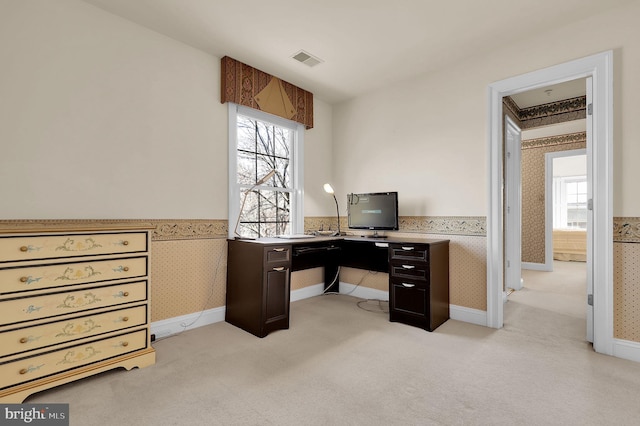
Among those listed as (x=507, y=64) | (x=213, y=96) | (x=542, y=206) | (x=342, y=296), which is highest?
(x=507, y=64)

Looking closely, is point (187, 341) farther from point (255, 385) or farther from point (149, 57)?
point (149, 57)

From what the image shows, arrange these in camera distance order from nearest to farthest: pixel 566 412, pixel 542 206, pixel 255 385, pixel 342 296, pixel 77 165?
pixel 566 412, pixel 255 385, pixel 77 165, pixel 342 296, pixel 542 206

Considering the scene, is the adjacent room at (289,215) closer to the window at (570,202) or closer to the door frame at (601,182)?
the door frame at (601,182)

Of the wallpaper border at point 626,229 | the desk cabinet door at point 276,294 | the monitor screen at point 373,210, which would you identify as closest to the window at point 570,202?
the wallpaper border at point 626,229

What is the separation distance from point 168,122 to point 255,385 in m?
2.28

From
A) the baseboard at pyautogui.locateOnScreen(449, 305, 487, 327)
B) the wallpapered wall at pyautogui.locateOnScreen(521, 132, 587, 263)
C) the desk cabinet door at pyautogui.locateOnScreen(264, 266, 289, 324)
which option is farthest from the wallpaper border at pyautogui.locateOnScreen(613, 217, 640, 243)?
the wallpapered wall at pyautogui.locateOnScreen(521, 132, 587, 263)

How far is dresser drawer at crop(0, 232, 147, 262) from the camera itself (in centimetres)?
174

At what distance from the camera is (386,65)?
132 inches

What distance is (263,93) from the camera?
346 centimetres

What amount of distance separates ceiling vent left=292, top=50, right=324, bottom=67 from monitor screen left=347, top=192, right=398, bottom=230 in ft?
5.03

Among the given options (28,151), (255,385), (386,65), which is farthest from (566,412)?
(28,151)

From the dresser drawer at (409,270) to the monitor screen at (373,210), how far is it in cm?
56

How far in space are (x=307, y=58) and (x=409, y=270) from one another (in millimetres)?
2332

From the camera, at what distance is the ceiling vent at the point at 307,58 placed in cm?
311
